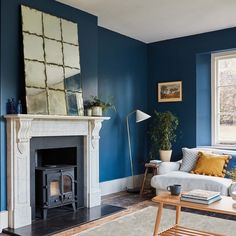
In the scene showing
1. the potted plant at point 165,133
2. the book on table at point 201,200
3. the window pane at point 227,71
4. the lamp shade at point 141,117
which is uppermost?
the window pane at point 227,71

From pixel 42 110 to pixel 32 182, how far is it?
2.79ft

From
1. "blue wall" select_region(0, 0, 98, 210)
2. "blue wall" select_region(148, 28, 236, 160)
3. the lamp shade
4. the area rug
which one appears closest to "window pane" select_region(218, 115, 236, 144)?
"blue wall" select_region(148, 28, 236, 160)

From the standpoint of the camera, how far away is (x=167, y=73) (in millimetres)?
5852

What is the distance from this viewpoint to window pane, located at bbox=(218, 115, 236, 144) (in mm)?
5387

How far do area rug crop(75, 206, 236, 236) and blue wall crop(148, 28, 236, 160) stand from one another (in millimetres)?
1855

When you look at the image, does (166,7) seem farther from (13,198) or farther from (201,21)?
(13,198)

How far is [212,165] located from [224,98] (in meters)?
1.46

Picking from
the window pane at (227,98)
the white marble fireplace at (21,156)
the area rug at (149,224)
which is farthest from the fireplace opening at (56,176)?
the window pane at (227,98)

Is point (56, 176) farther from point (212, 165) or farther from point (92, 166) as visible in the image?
point (212, 165)

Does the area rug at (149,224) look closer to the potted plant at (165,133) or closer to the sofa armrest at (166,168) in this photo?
the sofa armrest at (166,168)

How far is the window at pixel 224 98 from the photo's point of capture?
5.39 metres

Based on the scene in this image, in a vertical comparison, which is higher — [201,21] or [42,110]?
[201,21]

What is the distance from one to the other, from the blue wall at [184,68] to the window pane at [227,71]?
0.37 m

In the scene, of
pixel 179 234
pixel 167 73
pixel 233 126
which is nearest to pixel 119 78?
pixel 167 73
